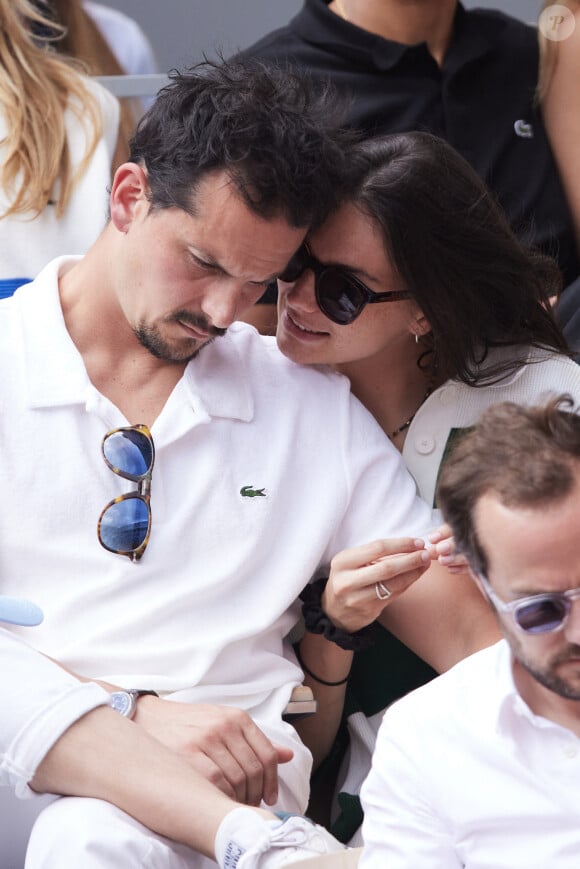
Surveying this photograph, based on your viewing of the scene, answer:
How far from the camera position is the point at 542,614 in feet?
5.13

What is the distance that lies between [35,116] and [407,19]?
88 centimetres

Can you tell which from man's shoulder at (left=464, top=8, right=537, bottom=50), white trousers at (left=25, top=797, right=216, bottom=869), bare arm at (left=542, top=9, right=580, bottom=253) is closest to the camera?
white trousers at (left=25, top=797, right=216, bottom=869)

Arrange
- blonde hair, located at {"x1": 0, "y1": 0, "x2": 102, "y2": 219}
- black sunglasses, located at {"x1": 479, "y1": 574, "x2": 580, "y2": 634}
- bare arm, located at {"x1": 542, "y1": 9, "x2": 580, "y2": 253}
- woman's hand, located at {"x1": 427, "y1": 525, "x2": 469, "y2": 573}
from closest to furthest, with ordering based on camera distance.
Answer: black sunglasses, located at {"x1": 479, "y1": 574, "x2": 580, "y2": 634} → woman's hand, located at {"x1": 427, "y1": 525, "x2": 469, "y2": 573} → blonde hair, located at {"x1": 0, "y1": 0, "x2": 102, "y2": 219} → bare arm, located at {"x1": 542, "y1": 9, "x2": 580, "y2": 253}

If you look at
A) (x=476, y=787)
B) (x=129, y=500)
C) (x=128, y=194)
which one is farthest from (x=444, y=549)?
(x=128, y=194)

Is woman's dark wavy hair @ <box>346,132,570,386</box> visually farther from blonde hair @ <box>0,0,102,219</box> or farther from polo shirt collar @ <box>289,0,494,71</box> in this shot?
blonde hair @ <box>0,0,102,219</box>

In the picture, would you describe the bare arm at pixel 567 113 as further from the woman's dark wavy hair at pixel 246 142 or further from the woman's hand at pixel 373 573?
the woman's hand at pixel 373 573

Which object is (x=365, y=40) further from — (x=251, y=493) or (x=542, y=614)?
(x=542, y=614)

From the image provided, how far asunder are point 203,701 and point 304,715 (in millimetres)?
206

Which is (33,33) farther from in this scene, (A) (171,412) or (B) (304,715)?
(B) (304,715)

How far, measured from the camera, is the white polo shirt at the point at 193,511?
2.27 meters

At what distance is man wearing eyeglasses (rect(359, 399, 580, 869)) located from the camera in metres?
1.57

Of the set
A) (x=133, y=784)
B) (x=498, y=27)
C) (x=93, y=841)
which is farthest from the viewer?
(x=498, y=27)

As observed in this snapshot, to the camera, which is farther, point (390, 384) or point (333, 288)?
point (390, 384)

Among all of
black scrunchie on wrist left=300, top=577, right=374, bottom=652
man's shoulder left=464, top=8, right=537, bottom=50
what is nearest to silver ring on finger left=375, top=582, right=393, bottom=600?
black scrunchie on wrist left=300, top=577, right=374, bottom=652
